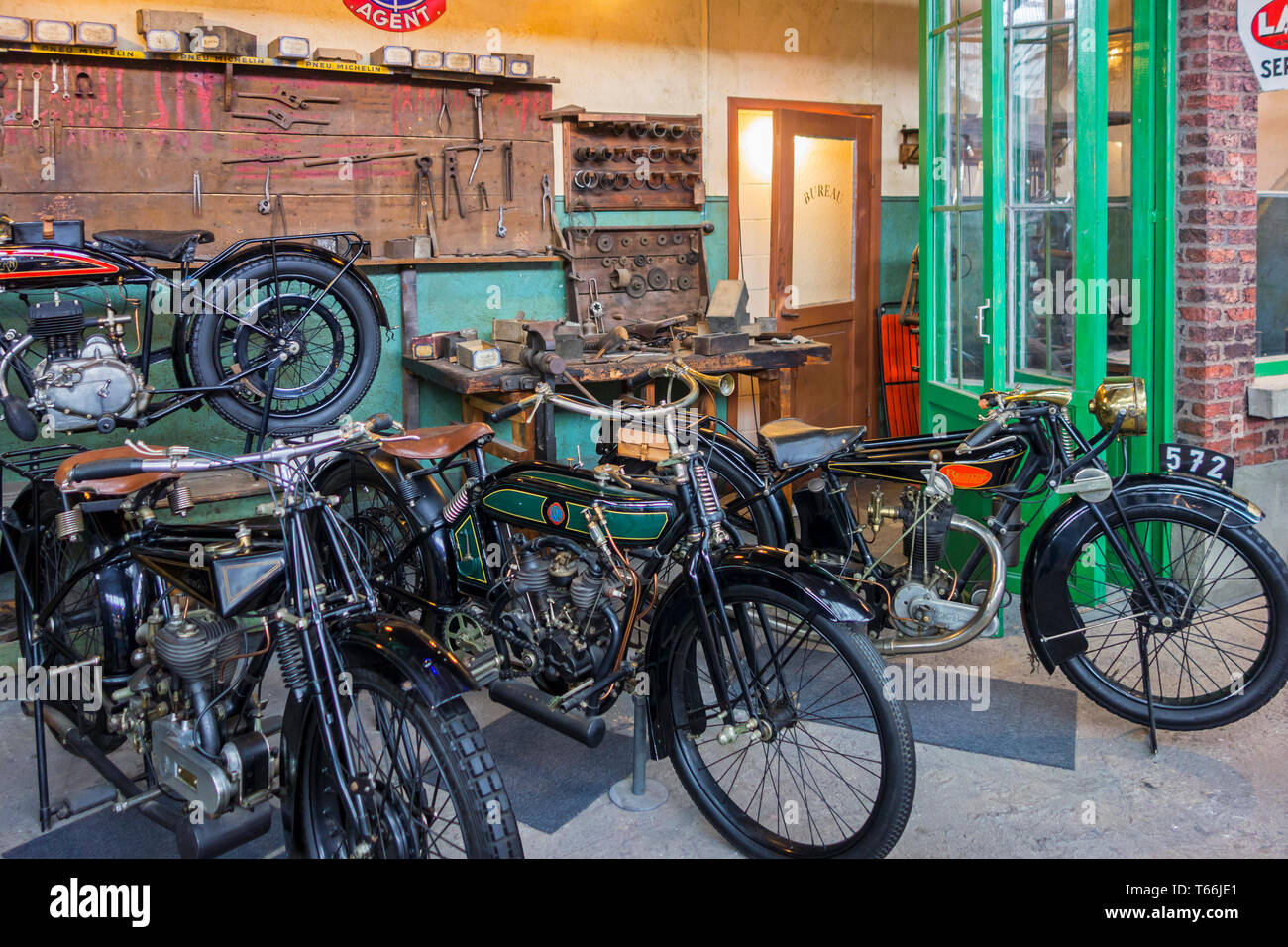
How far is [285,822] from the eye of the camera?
101 inches

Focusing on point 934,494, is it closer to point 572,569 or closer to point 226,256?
point 572,569

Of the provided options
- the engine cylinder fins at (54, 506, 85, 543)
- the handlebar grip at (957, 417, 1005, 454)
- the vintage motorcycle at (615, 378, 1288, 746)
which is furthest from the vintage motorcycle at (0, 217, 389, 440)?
the handlebar grip at (957, 417, 1005, 454)

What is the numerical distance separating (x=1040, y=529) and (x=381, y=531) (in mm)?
2123

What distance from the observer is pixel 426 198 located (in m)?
5.47

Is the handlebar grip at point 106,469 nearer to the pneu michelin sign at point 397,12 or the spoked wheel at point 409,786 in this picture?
the spoked wheel at point 409,786

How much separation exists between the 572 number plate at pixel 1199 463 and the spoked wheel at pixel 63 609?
3.21 meters

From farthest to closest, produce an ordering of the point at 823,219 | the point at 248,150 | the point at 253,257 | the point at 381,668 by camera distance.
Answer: the point at 823,219 → the point at 248,150 → the point at 253,257 → the point at 381,668

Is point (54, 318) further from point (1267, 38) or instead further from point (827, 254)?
point (827, 254)

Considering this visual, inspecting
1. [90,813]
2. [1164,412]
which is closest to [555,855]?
[90,813]

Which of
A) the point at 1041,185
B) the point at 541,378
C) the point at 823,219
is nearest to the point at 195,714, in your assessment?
the point at 541,378

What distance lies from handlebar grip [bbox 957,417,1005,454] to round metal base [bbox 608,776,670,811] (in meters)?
1.34

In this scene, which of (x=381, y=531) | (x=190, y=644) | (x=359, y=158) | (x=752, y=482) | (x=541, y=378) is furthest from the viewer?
(x=359, y=158)

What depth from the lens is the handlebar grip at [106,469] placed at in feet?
7.98
